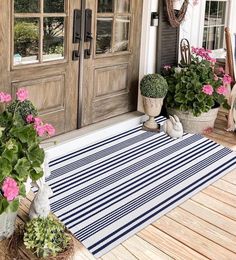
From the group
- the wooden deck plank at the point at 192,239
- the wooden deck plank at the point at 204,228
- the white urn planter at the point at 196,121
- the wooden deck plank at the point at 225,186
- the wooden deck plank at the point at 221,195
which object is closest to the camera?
the wooden deck plank at the point at 192,239

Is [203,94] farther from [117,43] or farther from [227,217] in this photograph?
[227,217]

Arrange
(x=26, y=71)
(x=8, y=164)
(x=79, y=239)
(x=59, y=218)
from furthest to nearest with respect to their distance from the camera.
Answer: (x=26, y=71)
(x=59, y=218)
(x=79, y=239)
(x=8, y=164)

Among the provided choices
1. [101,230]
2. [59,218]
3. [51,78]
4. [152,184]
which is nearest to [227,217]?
[152,184]

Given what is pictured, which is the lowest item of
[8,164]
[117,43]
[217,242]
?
[217,242]

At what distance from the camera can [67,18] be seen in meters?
3.45

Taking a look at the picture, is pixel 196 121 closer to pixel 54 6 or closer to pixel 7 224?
pixel 54 6

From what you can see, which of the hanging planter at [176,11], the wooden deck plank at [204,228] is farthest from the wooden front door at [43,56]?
the wooden deck plank at [204,228]

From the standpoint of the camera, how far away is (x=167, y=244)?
92.6 inches

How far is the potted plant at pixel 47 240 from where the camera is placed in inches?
78.5

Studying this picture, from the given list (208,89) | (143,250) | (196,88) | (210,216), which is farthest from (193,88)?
(143,250)

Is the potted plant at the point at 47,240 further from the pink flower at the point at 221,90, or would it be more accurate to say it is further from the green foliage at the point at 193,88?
the pink flower at the point at 221,90

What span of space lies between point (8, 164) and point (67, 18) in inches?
72.4

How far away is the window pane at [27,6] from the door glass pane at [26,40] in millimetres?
66

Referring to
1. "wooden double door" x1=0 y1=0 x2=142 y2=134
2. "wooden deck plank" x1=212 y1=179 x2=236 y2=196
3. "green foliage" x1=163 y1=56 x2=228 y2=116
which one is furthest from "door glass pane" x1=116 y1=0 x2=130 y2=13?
"wooden deck plank" x1=212 y1=179 x2=236 y2=196
